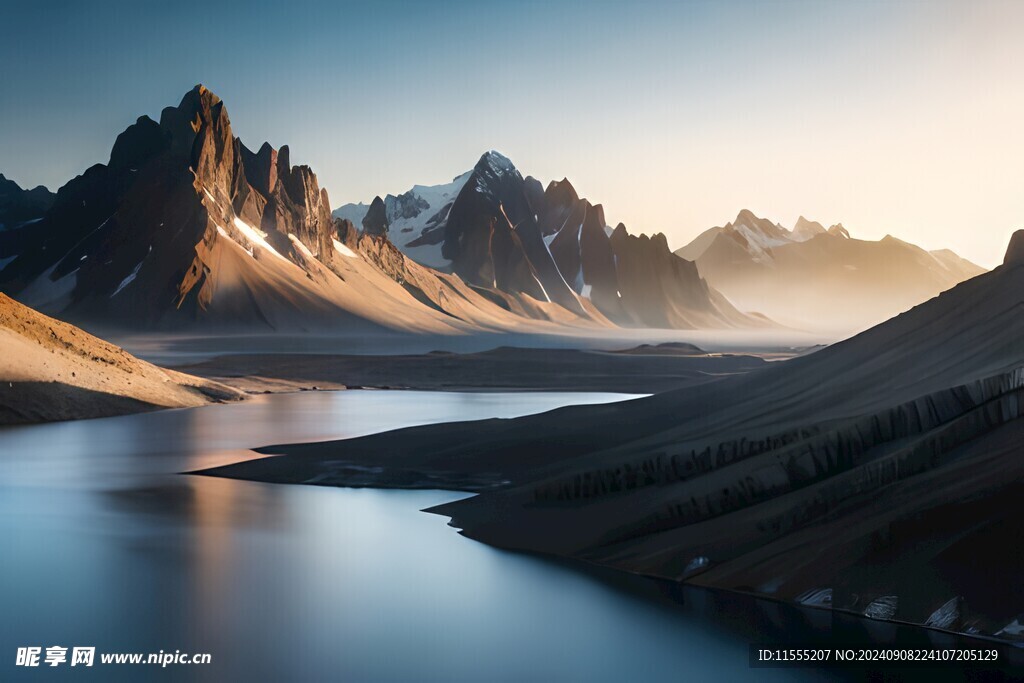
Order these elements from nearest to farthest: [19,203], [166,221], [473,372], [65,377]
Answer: [65,377]
[473,372]
[166,221]
[19,203]

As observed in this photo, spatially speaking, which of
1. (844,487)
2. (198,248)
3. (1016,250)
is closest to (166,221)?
(198,248)

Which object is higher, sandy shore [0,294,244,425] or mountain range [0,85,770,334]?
mountain range [0,85,770,334]

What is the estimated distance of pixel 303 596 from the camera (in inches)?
651

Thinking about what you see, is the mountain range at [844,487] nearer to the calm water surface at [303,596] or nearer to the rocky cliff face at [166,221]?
the calm water surface at [303,596]

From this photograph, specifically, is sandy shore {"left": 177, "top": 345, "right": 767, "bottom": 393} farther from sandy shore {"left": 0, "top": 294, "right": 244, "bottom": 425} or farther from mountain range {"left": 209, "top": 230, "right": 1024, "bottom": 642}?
mountain range {"left": 209, "top": 230, "right": 1024, "bottom": 642}

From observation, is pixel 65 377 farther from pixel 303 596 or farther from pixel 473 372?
pixel 473 372

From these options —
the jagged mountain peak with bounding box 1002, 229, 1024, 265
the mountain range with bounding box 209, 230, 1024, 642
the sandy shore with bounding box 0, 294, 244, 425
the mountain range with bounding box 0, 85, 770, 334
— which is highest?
the mountain range with bounding box 0, 85, 770, 334

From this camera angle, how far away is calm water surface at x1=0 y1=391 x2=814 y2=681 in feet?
43.7

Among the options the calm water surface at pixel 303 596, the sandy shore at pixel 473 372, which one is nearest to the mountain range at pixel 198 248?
the sandy shore at pixel 473 372

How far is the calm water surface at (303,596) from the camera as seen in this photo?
1330 cm

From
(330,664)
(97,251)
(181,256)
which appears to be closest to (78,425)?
(330,664)

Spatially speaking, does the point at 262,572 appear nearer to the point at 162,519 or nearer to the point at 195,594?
the point at 195,594

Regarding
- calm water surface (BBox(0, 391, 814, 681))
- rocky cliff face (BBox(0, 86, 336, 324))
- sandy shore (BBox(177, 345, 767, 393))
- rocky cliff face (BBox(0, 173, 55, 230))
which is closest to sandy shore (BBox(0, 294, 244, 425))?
calm water surface (BBox(0, 391, 814, 681))

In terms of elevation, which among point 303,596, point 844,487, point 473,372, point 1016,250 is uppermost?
point 1016,250
